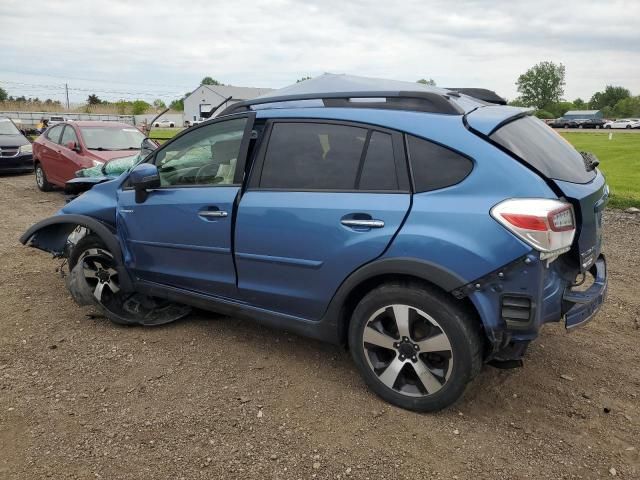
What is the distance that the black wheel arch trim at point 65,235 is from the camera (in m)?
4.16

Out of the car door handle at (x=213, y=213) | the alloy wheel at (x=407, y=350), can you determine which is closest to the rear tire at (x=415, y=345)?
the alloy wheel at (x=407, y=350)

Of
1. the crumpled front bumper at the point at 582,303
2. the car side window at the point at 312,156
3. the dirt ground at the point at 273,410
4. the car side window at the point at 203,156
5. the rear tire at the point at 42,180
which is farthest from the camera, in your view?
the rear tire at the point at 42,180

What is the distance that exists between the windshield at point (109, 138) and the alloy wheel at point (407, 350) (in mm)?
8401

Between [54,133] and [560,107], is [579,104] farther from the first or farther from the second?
[54,133]

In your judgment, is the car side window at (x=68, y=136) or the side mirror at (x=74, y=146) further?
the car side window at (x=68, y=136)

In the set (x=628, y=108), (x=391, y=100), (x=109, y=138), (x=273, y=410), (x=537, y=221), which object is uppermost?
(x=628, y=108)

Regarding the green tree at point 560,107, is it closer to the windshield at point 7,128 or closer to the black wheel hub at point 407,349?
the windshield at point 7,128

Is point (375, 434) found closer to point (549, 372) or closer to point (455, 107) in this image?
point (549, 372)

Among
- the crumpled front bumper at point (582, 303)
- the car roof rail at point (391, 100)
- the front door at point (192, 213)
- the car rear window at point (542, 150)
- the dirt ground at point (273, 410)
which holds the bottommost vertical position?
the dirt ground at point (273, 410)

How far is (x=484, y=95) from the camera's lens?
3.83 meters

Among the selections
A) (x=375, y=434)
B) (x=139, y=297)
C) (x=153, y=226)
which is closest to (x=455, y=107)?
(x=375, y=434)

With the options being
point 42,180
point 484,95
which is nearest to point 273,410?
point 484,95

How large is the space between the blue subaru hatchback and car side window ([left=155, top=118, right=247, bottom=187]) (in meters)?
0.01

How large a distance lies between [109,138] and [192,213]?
24.7 feet
